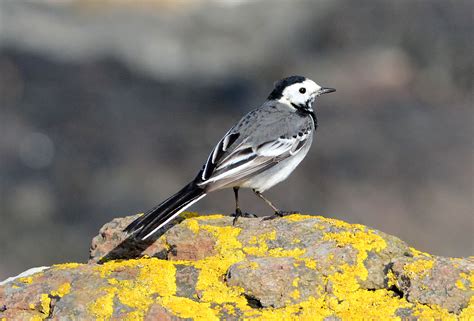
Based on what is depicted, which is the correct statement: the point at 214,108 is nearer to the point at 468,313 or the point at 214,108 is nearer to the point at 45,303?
the point at 45,303

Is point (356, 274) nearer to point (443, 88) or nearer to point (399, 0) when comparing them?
point (443, 88)

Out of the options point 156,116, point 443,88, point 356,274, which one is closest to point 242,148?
Result: point 356,274

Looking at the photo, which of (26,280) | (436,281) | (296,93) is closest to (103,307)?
(26,280)

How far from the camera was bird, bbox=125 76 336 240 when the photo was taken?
7559 mm

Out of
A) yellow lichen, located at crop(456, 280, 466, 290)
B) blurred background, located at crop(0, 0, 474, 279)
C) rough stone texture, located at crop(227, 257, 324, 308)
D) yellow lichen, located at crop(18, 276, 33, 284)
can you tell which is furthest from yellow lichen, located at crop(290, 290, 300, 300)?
blurred background, located at crop(0, 0, 474, 279)

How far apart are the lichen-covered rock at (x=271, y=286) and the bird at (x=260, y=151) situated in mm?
915

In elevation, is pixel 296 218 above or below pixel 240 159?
below

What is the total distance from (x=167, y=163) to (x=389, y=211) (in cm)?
481

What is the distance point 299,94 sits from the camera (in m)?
9.79

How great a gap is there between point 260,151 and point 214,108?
11.1 metres

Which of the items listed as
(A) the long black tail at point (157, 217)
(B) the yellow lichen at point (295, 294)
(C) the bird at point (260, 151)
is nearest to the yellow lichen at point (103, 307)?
(A) the long black tail at point (157, 217)

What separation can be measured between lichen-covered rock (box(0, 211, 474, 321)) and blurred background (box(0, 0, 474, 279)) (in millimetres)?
8258

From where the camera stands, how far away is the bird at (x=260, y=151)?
7559 mm

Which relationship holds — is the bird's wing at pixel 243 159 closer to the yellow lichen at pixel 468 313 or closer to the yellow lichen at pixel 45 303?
the yellow lichen at pixel 45 303
